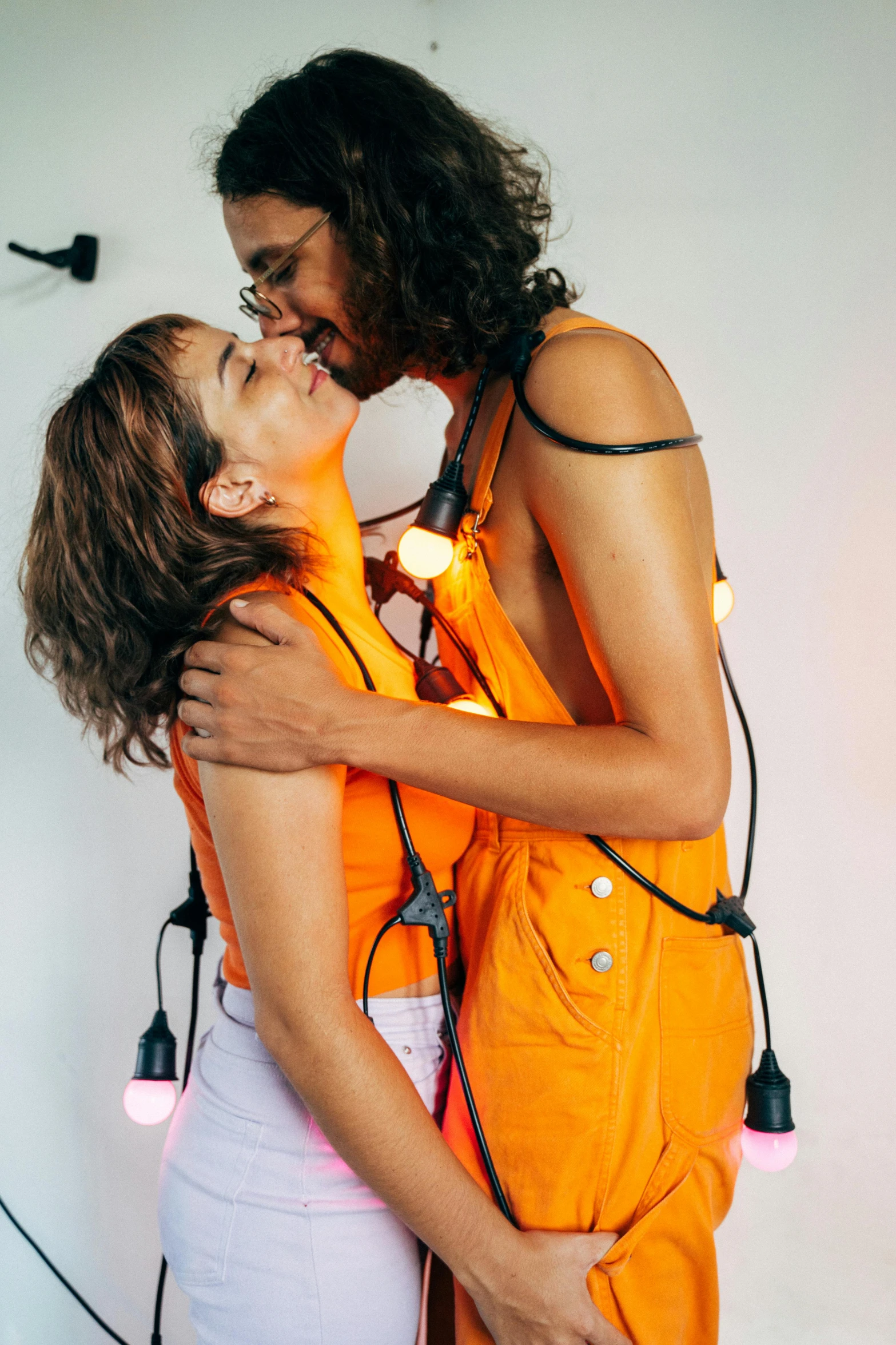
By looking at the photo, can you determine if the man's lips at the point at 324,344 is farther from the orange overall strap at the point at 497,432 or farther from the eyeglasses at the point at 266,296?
the orange overall strap at the point at 497,432

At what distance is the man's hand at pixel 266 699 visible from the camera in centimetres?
89

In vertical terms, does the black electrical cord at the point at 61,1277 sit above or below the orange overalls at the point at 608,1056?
below

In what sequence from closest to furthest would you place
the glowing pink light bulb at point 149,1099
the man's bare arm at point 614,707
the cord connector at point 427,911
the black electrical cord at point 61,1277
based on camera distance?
the man's bare arm at point 614,707 → the cord connector at point 427,911 → the glowing pink light bulb at point 149,1099 → the black electrical cord at point 61,1277

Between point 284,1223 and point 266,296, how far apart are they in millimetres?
1184

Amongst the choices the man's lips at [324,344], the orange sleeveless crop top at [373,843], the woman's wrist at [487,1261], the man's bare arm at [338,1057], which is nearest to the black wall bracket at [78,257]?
the man's lips at [324,344]

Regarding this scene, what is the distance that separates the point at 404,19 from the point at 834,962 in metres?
2.25

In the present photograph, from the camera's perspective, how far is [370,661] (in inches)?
43.0

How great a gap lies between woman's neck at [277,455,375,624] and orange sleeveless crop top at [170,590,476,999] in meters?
0.07

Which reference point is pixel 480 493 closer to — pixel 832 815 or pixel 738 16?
pixel 832 815

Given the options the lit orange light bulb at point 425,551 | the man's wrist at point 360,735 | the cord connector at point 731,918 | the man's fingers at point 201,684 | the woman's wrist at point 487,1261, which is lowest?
the woman's wrist at point 487,1261

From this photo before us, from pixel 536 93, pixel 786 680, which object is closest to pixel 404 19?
pixel 536 93

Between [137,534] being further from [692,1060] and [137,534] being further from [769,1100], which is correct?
[769,1100]

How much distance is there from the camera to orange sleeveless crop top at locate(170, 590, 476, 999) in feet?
3.38

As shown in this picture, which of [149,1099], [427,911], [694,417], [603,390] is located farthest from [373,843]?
[694,417]
